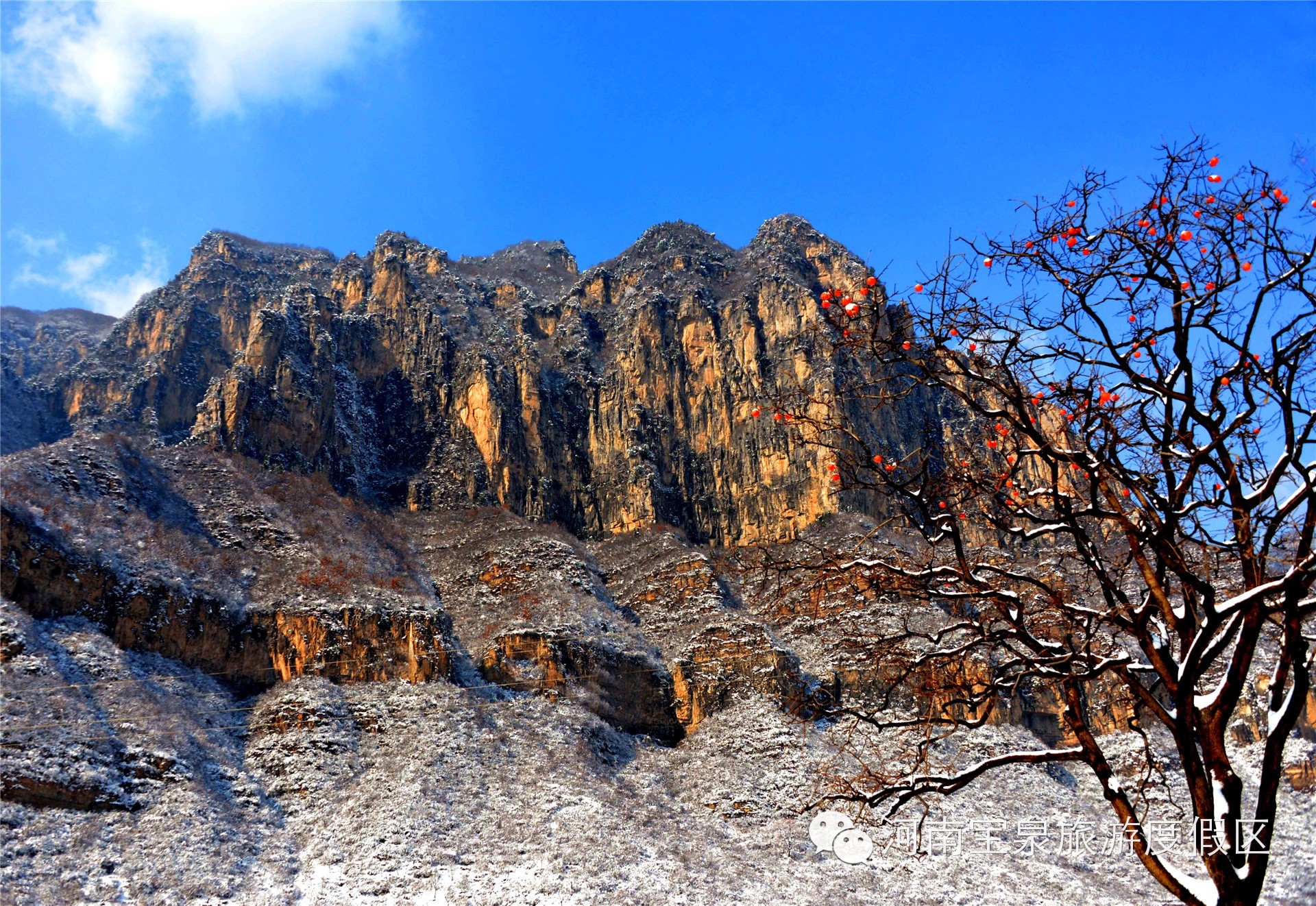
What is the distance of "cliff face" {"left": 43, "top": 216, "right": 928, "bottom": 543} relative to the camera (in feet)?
244

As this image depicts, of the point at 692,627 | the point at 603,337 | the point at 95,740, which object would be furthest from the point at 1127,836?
the point at 603,337

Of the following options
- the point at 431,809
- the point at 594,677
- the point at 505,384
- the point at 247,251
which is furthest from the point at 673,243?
the point at 431,809

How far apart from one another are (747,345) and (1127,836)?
81.4 m

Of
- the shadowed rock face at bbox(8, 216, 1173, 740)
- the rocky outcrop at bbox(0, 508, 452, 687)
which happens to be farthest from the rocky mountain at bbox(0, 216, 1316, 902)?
the shadowed rock face at bbox(8, 216, 1173, 740)

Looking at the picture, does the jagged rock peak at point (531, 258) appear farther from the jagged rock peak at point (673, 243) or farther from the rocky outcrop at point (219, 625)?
the rocky outcrop at point (219, 625)

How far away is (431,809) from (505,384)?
5103 cm

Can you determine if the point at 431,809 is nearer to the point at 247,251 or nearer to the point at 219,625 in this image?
the point at 219,625

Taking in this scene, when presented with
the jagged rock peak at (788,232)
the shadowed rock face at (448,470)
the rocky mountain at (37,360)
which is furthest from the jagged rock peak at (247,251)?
the jagged rock peak at (788,232)

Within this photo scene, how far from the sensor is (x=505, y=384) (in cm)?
8188

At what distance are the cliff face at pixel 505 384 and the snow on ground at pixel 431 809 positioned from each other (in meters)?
29.4

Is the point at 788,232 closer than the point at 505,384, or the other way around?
Answer: the point at 505,384

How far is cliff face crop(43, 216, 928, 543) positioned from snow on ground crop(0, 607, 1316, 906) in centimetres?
2944

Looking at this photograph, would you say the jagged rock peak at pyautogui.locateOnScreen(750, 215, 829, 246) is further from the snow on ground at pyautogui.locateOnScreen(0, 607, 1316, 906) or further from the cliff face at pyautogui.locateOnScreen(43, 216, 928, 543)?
the snow on ground at pyautogui.locateOnScreen(0, 607, 1316, 906)

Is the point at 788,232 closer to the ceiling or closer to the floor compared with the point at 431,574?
closer to the ceiling
